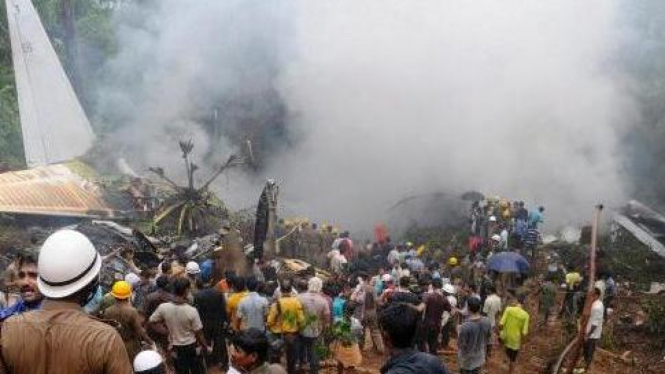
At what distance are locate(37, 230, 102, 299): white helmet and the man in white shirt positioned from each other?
700 cm

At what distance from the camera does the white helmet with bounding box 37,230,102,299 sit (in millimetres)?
2059

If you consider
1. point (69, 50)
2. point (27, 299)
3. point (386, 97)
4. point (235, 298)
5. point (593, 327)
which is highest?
point (69, 50)

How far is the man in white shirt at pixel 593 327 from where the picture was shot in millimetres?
8016

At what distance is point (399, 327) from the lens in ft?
9.59

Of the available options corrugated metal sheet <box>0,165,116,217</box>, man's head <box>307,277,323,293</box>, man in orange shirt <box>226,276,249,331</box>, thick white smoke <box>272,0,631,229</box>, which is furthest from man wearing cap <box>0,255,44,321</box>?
thick white smoke <box>272,0,631,229</box>

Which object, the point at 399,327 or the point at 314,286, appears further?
the point at 314,286

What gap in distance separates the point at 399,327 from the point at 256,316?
387 centimetres

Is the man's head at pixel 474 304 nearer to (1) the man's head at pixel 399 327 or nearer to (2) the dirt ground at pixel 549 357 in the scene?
(2) the dirt ground at pixel 549 357

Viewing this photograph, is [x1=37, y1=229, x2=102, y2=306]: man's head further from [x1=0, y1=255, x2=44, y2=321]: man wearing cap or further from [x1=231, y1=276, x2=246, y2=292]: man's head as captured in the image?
[x1=231, y1=276, x2=246, y2=292]: man's head

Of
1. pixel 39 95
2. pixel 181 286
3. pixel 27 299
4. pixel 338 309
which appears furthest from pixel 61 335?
pixel 39 95

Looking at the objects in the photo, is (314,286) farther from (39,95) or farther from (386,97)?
(386,97)

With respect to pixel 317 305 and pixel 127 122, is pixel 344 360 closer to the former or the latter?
pixel 317 305

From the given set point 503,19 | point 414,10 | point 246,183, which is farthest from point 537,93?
point 246,183

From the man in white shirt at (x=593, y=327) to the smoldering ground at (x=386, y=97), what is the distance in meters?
9.55
